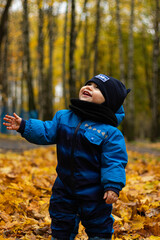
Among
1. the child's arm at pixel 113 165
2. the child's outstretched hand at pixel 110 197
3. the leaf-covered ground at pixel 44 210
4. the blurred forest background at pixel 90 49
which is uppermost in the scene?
the blurred forest background at pixel 90 49

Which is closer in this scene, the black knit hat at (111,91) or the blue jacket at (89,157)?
the blue jacket at (89,157)

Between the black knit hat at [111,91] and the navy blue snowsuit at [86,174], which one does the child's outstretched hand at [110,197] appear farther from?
the black knit hat at [111,91]

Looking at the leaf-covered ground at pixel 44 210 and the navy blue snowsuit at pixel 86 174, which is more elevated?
the navy blue snowsuit at pixel 86 174

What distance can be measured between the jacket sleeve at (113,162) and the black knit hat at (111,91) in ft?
0.87

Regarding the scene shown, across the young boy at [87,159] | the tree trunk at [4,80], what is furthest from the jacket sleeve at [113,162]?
the tree trunk at [4,80]

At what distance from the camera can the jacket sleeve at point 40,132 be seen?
2223 millimetres

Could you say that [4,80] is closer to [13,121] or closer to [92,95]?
[13,121]

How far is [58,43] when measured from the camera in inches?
984

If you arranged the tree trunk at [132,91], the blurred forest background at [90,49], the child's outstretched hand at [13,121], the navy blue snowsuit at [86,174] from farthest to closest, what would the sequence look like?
the blurred forest background at [90,49] → the tree trunk at [132,91] → the child's outstretched hand at [13,121] → the navy blue snowsuit at [86,174]

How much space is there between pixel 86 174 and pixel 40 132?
1.67ft

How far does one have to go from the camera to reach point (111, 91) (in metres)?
2.29

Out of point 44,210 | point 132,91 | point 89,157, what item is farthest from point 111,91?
point 132,91

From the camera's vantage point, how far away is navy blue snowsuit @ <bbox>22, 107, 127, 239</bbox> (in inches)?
81.9

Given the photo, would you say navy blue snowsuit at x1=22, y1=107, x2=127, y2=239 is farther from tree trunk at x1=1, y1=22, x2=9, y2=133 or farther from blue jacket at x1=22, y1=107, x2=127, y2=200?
tree trunk at x1=1, y1=22, x2=9, y2=133
